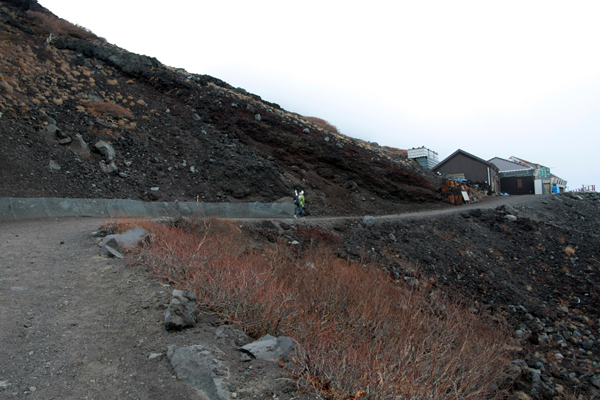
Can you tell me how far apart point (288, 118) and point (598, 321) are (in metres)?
19.9

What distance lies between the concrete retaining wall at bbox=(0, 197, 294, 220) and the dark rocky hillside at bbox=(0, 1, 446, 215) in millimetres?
1357

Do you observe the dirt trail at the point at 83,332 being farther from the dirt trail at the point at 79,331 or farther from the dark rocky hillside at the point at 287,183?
the dark rocky hillside at the point at 287,183

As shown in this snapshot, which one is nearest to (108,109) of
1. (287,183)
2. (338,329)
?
(287,183)

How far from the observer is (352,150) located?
23750mm

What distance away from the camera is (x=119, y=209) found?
1217cm

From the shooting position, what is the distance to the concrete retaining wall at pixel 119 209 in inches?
405

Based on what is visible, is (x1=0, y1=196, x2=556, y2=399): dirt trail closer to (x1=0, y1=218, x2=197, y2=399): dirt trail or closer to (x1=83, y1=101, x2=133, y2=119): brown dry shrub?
(x1=0, y1=218, x2=197, y2=399): dirt trail

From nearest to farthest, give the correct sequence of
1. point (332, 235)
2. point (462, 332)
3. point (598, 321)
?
point (462, 332) → point (598, 321) → point (332, 235)

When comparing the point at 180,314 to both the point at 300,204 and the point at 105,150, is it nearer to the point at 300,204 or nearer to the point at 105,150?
the point at 300,204

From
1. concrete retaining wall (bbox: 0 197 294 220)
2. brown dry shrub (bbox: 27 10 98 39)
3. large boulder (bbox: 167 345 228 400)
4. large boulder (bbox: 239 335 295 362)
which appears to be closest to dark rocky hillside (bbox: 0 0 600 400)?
brown dry shrub (bbox: 27 10 98 39)

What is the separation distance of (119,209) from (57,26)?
24297mm

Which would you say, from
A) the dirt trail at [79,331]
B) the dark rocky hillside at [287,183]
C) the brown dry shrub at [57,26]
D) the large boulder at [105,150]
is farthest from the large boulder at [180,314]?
the brown dry shrub at [57,26]

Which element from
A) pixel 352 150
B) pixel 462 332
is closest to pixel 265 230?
pixel 462 332

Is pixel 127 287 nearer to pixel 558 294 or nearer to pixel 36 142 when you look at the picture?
pixel 36 142
